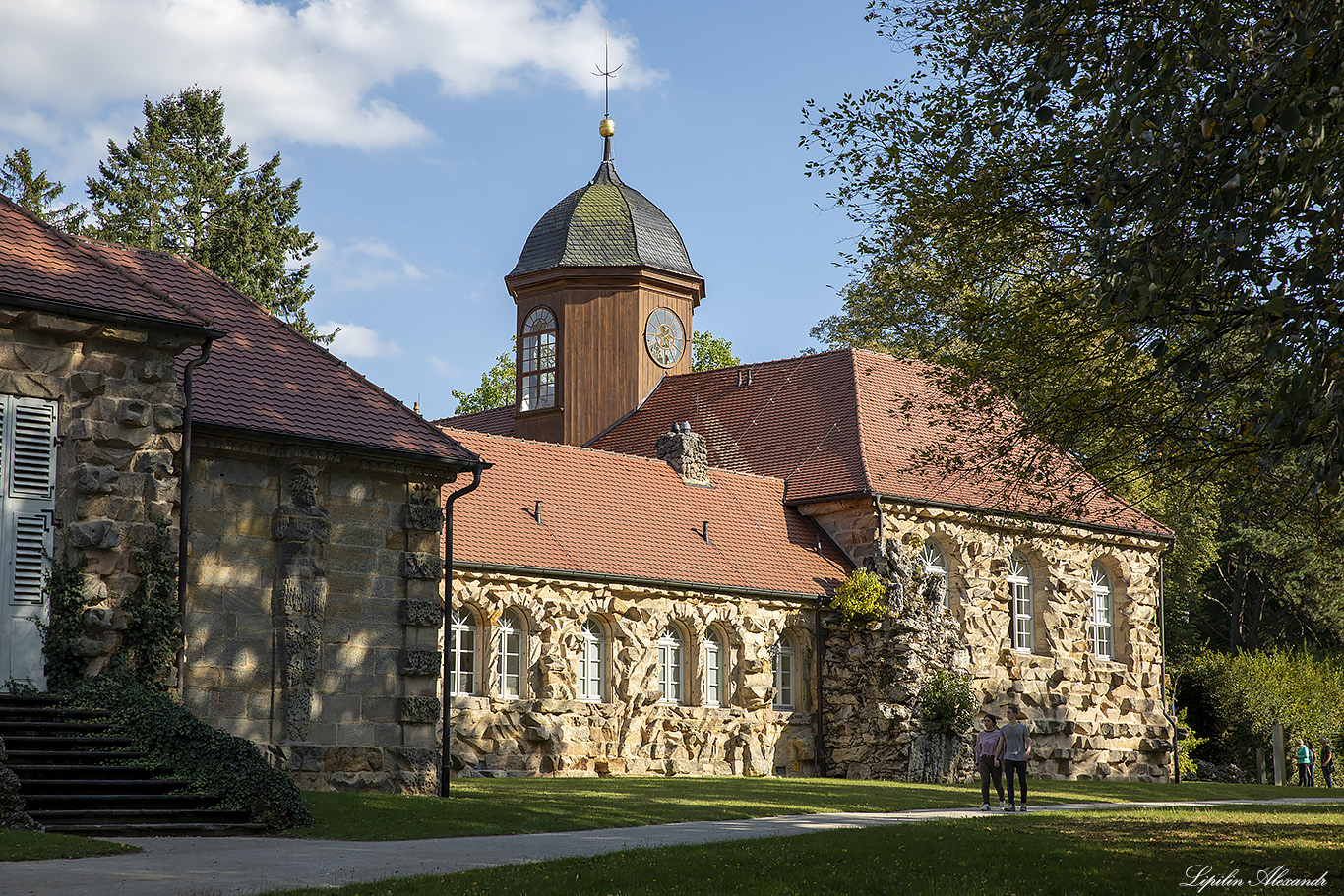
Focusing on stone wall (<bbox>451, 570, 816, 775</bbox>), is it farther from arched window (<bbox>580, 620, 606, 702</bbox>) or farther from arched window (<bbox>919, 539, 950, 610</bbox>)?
arched window (<bbox>919, 539, 950, 610</bbox>)

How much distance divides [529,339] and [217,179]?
42.3ft

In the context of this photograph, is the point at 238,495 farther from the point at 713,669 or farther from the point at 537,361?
the point at 537,361

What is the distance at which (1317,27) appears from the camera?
Answer: 800cm

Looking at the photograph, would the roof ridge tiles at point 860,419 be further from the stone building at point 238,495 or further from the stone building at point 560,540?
the stone building at point 238,495

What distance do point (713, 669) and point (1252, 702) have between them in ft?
55.3

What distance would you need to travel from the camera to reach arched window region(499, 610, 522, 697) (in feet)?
81.5

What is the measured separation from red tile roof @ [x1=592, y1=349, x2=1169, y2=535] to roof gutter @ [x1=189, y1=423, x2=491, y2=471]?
484 inches

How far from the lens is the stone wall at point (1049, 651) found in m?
28.9

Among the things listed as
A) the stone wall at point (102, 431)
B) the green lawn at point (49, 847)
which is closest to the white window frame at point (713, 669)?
the stone wall at point (102, 431)

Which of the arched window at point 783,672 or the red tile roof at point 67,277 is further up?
the red tile roof at point 67,277

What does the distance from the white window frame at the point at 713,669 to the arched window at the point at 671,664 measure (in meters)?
0.52

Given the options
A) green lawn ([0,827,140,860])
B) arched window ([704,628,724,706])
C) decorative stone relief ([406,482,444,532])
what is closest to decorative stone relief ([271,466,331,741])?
decorative stone relief ([406,482,444,532])

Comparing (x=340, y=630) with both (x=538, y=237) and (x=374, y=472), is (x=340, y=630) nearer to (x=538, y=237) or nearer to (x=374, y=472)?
(x=374, y=472)

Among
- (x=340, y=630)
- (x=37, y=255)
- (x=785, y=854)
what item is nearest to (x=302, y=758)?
(x=340, y=630)
